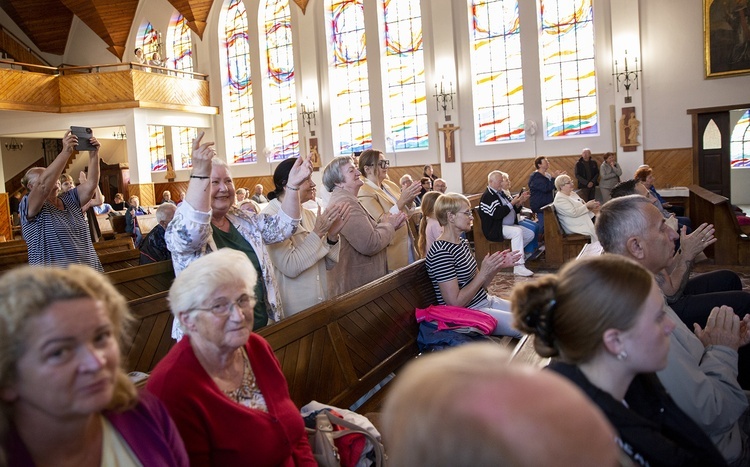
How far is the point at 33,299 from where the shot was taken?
127 cm

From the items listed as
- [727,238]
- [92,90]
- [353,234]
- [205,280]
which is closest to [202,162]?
[205,280]

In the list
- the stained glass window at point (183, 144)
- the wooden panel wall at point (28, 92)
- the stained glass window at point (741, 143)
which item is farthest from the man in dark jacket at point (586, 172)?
the wooden panel wall at point (28, 92)

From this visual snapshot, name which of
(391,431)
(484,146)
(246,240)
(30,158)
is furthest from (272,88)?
(391,431)

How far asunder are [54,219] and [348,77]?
12429mm

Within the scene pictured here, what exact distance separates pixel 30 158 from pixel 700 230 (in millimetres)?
20007

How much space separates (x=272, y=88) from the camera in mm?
16422

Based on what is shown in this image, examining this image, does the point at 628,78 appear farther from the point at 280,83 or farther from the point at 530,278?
the point at 280,83

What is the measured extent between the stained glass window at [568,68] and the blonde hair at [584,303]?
1230cm

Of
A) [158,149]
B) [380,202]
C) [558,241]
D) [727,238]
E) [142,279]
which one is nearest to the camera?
[142,279]

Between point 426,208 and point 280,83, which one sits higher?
point 280,83

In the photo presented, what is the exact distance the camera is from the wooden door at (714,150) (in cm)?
1200

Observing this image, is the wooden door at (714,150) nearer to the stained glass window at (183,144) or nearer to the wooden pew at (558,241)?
the wooden pew at (558,241)

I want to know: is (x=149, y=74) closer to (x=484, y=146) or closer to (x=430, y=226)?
(x=484, y=146)

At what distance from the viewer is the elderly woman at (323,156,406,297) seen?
12.0 feet
